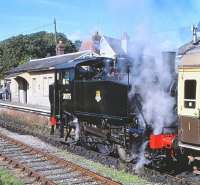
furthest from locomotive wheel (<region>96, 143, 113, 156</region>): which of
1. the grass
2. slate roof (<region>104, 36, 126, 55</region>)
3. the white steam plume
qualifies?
the grass

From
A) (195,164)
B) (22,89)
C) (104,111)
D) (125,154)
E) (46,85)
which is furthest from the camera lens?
(22,89)

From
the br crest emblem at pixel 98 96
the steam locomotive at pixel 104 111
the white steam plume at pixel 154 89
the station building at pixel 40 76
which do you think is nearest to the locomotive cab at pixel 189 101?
the steam locomotive at pixel 104 111

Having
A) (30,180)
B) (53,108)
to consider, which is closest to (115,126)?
(30,180)

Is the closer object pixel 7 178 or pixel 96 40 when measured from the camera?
pixel 7 178

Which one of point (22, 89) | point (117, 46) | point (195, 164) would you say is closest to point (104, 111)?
point (195, 164)

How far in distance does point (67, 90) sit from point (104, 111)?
2925 millimetres

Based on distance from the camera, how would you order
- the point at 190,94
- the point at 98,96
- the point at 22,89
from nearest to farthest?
the point at 190,94, the point at 98,96, the point at 22,89

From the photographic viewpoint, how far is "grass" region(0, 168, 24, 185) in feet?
30.8

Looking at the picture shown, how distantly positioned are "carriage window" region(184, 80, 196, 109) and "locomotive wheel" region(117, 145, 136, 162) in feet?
8.72

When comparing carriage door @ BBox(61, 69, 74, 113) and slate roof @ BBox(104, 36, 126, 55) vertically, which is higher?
slate roof @ BBox(104, 36, 126, 55)

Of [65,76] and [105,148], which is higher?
[65,76]

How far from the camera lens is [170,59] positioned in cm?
1136

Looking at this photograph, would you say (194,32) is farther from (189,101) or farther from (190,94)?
(189,101)

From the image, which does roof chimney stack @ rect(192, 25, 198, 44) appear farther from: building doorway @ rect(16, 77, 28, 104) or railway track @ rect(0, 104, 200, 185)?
building doorway @ rect(16, 77, 28, 104)
